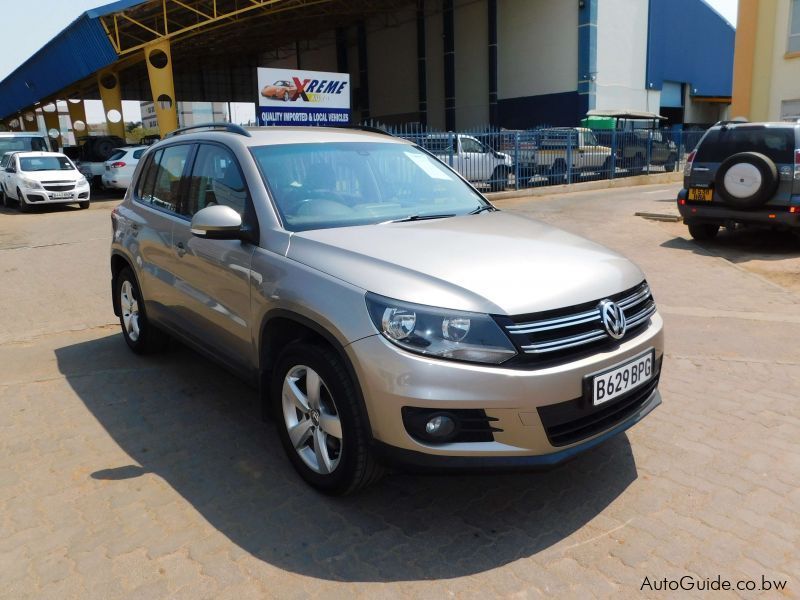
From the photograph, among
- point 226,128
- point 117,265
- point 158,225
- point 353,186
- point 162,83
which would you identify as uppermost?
point 162,83

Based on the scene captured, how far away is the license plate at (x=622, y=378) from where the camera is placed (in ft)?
9.17

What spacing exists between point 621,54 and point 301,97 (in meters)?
19.7

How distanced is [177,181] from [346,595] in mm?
3003

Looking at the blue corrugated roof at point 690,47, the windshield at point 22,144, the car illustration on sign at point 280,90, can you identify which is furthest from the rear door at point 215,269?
the blue corrugated roof at point 690,47

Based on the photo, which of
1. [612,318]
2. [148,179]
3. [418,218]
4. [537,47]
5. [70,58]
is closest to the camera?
[612,318]

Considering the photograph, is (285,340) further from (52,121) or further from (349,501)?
(52,121)

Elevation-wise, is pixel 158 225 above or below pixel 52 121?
below

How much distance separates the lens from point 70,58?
27.1 metres

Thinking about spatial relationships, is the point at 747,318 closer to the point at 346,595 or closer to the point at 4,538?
the point at 346,595

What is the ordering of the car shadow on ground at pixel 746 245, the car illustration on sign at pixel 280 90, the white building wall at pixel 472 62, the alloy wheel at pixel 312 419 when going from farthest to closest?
the white building wall at pixel 472 62 → the car illustration on sign at pixel 280 90 → the car shadow on ground at pixel 746 245 → the alloy wheel at pixel 312 419

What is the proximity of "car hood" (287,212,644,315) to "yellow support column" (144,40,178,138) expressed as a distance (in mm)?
25749

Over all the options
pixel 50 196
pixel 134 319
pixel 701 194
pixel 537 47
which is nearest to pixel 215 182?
pixel 134 319

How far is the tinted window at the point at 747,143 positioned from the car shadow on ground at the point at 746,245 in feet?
4.04

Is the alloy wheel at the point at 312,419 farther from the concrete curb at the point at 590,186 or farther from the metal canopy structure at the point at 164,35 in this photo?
the metal canopy structure at the point at 164,35
